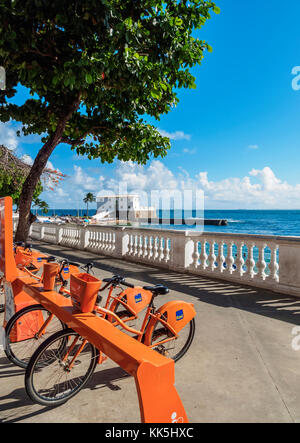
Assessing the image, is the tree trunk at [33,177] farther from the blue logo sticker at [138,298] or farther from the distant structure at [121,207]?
the distant structure at [121,207]

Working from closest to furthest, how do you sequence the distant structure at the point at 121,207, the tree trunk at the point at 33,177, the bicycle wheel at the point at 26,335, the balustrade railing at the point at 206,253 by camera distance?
the bicycle wheel at the point at 26,335 → the balustrade railing at the point at 206,253 → the tree trunk at the point at 33,177 → the distant structure at the point at 121,207

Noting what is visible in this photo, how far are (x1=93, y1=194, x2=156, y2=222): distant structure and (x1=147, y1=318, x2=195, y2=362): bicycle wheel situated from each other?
362ft

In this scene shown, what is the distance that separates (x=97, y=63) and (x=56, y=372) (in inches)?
206

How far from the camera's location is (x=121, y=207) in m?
131

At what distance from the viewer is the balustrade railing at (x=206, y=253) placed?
6.30 meters

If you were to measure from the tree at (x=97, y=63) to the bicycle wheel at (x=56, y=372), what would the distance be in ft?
13.7

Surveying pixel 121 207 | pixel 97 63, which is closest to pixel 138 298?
pixel 97 63

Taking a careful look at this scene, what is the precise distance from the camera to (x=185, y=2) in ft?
22.6

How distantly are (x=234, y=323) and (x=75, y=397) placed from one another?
2.79 metres

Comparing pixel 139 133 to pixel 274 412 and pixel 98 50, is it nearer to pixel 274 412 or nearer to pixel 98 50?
pixel 98 50

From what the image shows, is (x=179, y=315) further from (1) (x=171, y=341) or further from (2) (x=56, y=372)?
(2) (x=56, y=372)

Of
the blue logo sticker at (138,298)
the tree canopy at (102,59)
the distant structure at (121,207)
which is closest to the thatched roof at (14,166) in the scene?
the tree canopy at (102,59)

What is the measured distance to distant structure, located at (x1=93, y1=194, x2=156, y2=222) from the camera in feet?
391
